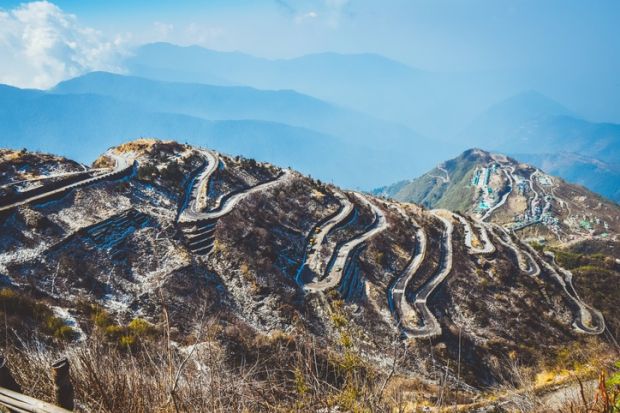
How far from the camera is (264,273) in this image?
3966 centimetres

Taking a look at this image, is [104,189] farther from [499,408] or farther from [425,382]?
[499,408]

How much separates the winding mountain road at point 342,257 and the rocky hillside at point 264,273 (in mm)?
239

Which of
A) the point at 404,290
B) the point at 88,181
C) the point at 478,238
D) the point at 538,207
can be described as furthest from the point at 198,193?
the point at 538,207

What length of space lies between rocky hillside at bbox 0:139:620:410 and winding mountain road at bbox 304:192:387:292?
24 centimetres

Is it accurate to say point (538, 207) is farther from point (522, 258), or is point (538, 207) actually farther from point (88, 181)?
point (88, 181)

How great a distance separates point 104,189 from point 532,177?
19416cm

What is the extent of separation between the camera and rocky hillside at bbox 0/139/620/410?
28016 millimetres

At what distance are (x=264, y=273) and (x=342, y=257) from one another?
10.7m

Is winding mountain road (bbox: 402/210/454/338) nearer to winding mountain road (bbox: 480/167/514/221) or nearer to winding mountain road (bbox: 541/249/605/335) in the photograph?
winding mountain road (bbox: 541/249/605/335)

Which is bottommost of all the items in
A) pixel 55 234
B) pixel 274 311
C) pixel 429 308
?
pixel 429 308

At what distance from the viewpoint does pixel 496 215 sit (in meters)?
154

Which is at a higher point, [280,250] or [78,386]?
[78,386]

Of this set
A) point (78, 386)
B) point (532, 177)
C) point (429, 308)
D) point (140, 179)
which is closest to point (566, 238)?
point (532, 177)

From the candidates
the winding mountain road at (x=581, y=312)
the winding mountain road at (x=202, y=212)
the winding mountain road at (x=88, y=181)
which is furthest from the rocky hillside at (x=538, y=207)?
the winding mountain road at (x=88, y=181)
